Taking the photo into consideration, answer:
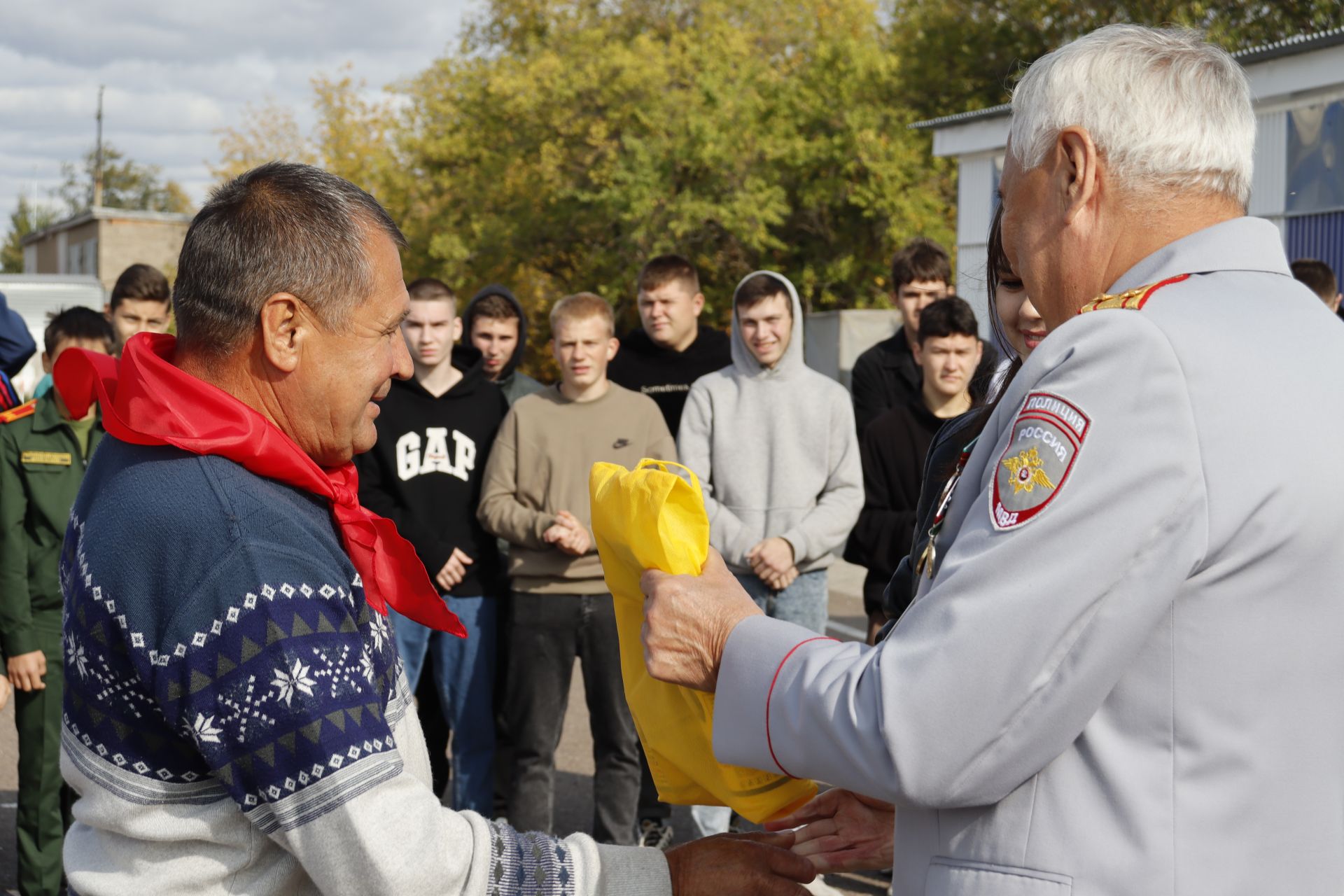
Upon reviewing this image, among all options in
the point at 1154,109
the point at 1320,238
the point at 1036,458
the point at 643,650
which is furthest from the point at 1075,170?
the point at 1320,238

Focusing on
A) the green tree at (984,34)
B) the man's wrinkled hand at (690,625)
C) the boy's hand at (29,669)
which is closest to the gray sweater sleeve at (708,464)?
the boy's hand at (29,669)

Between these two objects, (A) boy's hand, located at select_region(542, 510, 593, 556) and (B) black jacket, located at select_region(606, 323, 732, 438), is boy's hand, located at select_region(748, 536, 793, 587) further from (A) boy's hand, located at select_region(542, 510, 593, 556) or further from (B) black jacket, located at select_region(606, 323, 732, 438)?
(B) black jacket, located at select_region(606, 323, 732, 438)

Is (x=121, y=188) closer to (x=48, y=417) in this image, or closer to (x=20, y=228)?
(x=20, y=228)

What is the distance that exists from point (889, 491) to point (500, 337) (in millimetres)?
2172

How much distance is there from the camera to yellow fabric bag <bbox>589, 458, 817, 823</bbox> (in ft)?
6.94

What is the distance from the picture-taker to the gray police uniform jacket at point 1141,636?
1.50 metres

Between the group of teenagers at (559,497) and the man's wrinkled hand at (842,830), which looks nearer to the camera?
the man's wrinkled hand at (842,830)

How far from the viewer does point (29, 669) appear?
4758 millimetres

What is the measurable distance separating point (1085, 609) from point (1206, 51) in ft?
2.77

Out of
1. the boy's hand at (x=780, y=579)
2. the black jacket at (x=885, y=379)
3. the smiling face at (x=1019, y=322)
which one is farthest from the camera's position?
the black jacket at (x=885, y=379)

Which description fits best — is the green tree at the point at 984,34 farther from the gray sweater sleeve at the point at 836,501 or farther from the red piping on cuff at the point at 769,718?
the red piping on cuff at the point at 769,718

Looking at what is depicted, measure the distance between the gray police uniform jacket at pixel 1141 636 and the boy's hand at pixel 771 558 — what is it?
3717mm

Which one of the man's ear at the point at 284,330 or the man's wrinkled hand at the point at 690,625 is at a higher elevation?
the man's ear at the point at 284,330

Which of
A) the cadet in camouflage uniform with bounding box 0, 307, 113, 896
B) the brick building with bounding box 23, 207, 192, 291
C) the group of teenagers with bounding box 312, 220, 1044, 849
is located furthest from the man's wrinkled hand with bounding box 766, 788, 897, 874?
the brick building with bounding box 23, 207, 192, 291
